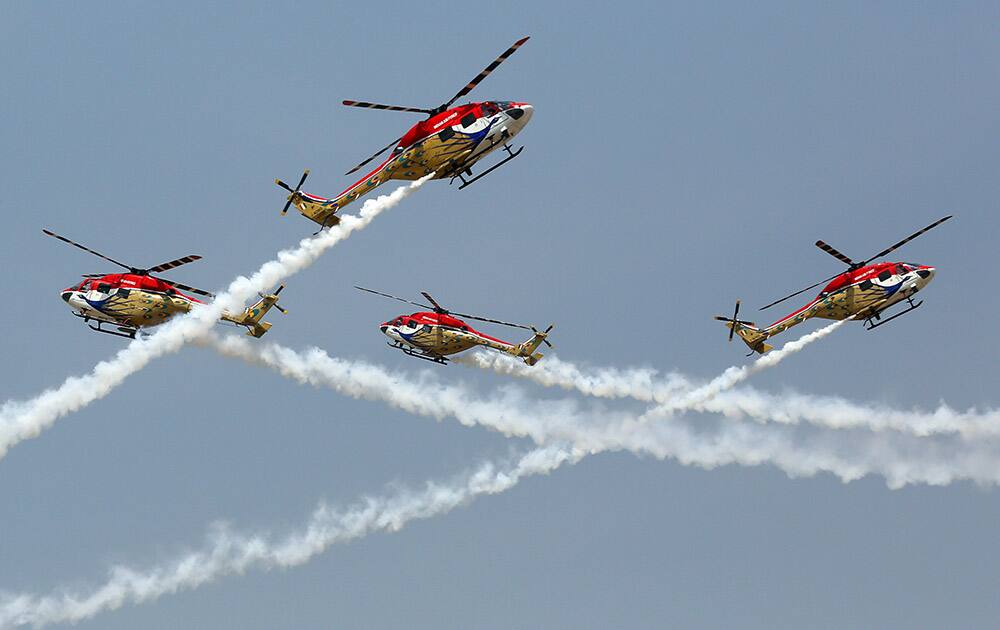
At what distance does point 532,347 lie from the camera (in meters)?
78.9

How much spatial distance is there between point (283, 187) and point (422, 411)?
47.7ft

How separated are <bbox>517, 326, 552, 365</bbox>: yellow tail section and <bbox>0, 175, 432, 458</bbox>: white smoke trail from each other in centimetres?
1280

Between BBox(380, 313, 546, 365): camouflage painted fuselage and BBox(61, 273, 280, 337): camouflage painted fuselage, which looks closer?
BBox(61, 273, 280, 337): camouflage painted fuselage

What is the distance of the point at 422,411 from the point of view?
79500 millimetres

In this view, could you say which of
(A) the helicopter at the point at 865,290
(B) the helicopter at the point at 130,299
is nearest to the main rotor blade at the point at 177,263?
(B) the helicopter at the point at 130,299

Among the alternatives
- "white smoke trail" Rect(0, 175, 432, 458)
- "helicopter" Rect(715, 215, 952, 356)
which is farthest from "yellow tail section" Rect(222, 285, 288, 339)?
"helicopter" Rect(715, 215, 952, 356)

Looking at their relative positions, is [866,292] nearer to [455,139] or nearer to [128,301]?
[455,139]

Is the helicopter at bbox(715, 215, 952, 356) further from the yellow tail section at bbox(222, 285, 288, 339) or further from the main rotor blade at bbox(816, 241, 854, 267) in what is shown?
the yellow tail section at bbox(222, 285, 288, 339)

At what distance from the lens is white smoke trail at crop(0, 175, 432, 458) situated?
6569 centimetres

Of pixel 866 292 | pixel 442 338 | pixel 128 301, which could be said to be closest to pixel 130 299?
pixel 128 301

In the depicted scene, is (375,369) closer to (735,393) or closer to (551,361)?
(551,361)

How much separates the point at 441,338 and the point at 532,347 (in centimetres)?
414

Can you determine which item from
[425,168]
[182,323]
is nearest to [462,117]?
[425,168]

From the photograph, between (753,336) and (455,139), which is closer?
(455,139)
